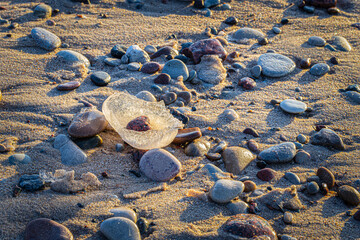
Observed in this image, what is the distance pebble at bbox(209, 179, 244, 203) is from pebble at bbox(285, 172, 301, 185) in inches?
17.0

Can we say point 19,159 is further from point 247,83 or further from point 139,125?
point 247,83

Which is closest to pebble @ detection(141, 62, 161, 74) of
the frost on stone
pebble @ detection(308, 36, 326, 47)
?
the frost on stone

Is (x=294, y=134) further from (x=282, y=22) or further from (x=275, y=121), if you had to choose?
(x=282, y=22)

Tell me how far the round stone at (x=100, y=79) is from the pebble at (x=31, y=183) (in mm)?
1278

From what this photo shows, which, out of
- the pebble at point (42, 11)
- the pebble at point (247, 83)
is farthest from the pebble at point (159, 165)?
the pebble at point (42, 11)

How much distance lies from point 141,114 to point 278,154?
3.85 ft

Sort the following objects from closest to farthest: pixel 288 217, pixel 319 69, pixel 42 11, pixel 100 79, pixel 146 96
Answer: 1. pixel 288 217
2. pixel 146 96
3. pixel 100 79
4. pixel 319 69
5. pixel 42 11

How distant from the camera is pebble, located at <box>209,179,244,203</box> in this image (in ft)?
6.49

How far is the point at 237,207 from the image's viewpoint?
196 centimetres

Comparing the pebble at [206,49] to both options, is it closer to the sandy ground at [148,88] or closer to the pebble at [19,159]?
the sandy ground at [148,88]

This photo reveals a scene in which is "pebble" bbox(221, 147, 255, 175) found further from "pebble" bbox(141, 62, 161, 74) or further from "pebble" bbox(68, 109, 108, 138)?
"pebble" bbox(141, 62, 161, 74)

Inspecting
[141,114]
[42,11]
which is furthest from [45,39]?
[141,114]

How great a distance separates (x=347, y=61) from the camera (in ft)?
12.2

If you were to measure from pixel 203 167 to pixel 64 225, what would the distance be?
40.1 inches
